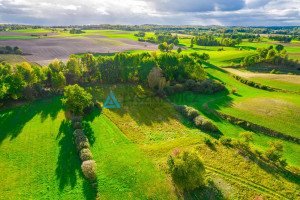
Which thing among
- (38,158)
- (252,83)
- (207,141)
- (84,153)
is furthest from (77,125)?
(252,83)

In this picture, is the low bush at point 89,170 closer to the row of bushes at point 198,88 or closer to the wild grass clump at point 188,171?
the wild grass clump at point 188,171

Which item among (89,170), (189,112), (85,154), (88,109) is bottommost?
(89,170)

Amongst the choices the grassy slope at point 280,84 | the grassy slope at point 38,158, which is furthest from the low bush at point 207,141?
the grassy slope at point 280,84

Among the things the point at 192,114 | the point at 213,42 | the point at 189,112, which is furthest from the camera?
the point at 213,42

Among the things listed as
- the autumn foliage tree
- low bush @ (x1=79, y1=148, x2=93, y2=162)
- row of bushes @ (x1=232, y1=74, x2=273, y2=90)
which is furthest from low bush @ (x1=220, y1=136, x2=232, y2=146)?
row of bushes @ (x1=232, y1=74, x2=273, y2=90)

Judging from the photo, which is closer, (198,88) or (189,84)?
(198,88)

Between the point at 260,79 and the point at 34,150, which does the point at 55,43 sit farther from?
the point at 260,79

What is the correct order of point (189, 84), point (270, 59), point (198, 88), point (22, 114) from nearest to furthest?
point (22, 114) < point (198, 88) < point (189, 84) < point (270, 59)

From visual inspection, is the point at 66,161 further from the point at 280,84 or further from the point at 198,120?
the point at 280,84
